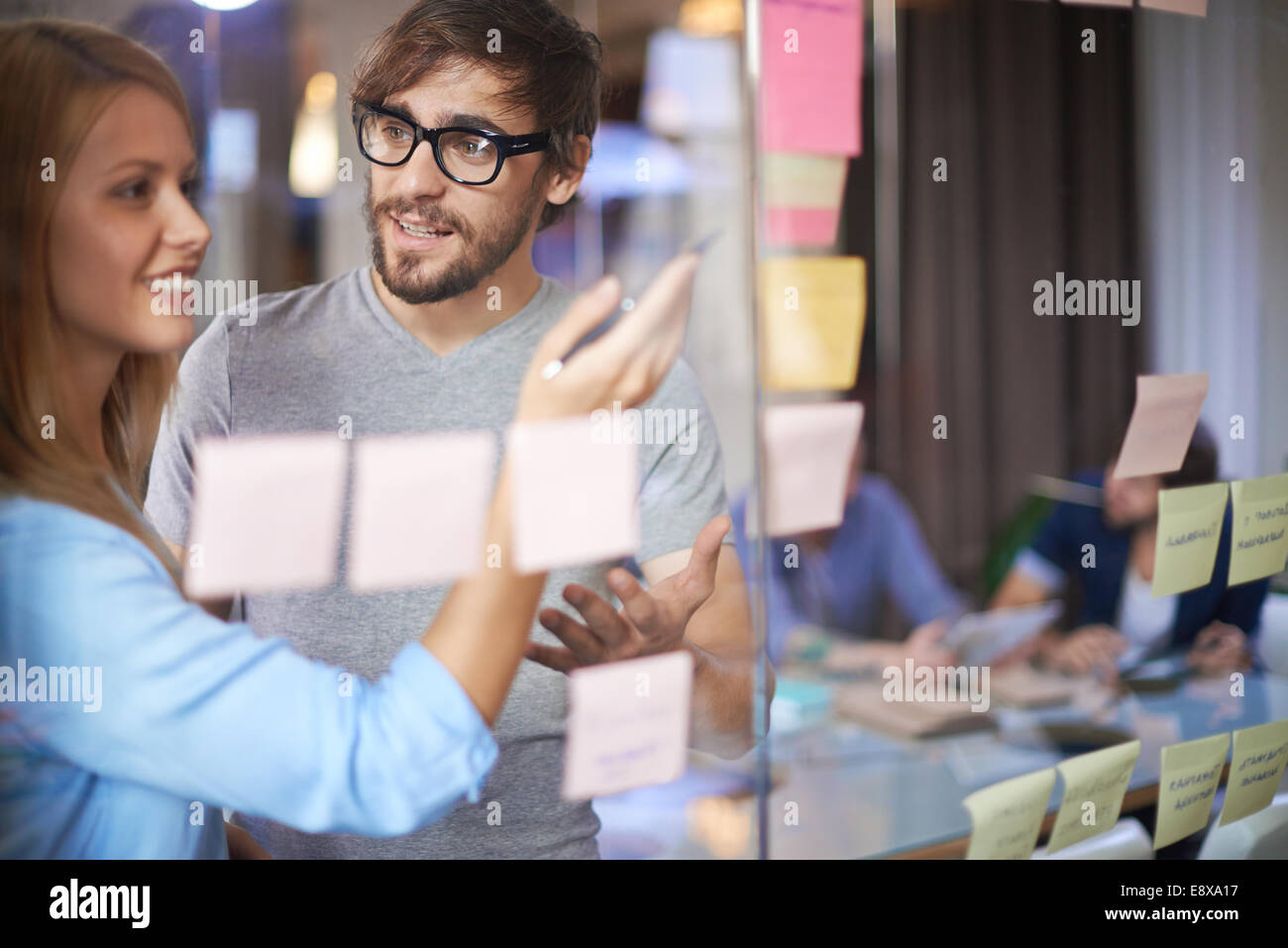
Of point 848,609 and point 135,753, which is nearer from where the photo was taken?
point 135,753

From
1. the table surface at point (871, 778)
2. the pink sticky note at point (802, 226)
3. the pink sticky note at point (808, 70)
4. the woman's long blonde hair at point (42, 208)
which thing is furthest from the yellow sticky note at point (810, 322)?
the woman's long blonde hair at point (42, 208)

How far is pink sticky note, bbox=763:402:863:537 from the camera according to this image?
1.11 meters

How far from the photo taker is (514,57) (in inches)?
35.1

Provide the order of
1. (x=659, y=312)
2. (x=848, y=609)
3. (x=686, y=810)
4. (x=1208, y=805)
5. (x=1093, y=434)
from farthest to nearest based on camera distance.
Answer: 1. (x=848, y=609)
2. (x=1093, y=434)
3. (x=1208, y=805)
4. (x=686, y=810)
5. (x=659, y=312)

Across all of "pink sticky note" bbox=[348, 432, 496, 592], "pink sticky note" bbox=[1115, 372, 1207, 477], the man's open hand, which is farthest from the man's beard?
"pink sticky note" bbox=[1115, 372, 1207, 477]

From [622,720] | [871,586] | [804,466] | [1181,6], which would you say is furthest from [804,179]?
[871,586]

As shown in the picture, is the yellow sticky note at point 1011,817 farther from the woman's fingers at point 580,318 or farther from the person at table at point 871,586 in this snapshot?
the woman's fingers at point 580,318

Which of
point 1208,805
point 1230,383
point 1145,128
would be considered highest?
point 1145,128

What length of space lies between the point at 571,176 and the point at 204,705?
59 centimetres

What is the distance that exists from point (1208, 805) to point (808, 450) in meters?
0.74

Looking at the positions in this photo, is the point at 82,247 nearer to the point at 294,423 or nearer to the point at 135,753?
the point at 294,423

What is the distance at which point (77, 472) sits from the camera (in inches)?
32.6

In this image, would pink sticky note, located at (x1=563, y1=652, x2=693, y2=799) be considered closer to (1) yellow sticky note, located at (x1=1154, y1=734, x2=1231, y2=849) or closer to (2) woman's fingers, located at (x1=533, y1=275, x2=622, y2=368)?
(2) woman's fingers, located at (x1=533, y1=275, x2=622, y2=368)
